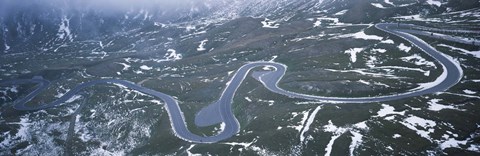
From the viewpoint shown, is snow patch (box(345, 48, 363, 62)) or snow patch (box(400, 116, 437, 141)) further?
snow patch (box(345, 48, 363, 62))

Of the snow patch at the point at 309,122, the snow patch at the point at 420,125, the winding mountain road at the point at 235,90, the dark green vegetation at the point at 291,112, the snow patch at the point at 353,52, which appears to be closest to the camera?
the snow patch at the point at 420,125

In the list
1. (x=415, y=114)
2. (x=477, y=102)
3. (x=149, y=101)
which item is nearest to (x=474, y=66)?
(x=477, y=102)

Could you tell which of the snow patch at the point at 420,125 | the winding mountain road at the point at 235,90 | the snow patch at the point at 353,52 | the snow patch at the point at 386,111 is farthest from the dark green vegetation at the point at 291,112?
the winding mountain road at the point at 235,90

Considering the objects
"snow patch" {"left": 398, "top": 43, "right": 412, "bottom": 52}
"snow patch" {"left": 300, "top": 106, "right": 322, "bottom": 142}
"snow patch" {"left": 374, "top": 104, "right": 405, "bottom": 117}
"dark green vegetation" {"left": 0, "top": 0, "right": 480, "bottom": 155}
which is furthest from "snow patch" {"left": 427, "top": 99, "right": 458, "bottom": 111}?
"snow patch" {"left": 398, "top": 43, "right": 412, "bottom": 52}

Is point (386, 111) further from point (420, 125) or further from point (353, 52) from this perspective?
point (353, 52)

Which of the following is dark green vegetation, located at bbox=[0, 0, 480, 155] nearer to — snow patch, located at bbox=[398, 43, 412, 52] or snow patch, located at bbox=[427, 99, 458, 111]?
snow patch, located at bbox=[427, 99, 458, 111]

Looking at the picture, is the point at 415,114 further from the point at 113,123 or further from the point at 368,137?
the point at 113,123

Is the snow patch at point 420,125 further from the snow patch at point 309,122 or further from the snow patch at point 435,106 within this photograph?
the snow patch at point 309,122

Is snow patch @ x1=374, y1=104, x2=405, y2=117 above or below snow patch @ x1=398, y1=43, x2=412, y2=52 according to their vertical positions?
below

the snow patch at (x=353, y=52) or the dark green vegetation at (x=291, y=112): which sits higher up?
the snow patch at (x=353, y=52)
